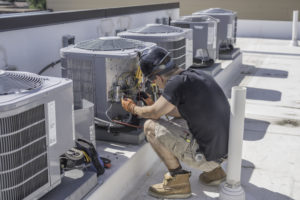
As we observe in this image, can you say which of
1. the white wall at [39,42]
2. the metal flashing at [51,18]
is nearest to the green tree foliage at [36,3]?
the metal flashing at [51,18]

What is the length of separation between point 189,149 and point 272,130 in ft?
7.64

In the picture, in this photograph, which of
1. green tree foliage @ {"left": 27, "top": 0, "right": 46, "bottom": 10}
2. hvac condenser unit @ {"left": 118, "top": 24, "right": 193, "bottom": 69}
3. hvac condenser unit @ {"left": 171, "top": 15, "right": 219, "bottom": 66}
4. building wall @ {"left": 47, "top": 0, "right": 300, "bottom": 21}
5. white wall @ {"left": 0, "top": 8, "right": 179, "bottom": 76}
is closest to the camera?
white wall @ {"left": 0, "top": 8, "right": 179, "bottom": 76}

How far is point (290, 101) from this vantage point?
6914mm

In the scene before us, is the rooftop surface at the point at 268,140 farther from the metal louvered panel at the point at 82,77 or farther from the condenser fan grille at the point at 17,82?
the condenser fan grille at the point at 17,82

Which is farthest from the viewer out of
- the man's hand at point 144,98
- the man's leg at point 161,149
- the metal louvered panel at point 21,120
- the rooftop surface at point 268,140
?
the man's hand at point 144,98

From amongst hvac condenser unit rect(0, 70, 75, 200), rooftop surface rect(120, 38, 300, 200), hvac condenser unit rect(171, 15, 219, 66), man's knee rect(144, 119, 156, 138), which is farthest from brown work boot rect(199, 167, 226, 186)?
hvac condenser unit rect(171, 15, 219, 66)

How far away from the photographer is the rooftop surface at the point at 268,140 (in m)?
3.84

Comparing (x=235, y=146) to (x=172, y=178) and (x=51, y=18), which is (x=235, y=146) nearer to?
(x=172, y=178)

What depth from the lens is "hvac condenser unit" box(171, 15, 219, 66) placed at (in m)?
7.32

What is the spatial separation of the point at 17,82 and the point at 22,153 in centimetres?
48

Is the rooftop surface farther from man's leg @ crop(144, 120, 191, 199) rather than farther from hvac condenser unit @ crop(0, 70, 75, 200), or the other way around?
hvac condenser unit @ crop(0, 70, 75, 200)

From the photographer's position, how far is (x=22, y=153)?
2447mm

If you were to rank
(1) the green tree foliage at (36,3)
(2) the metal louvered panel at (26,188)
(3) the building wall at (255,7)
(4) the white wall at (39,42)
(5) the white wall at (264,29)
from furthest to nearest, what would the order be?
(1) the green tree foliage at (36,3) < (3) the building wall at (255,7) < (5) the white wall at (264,29) < (4) the white wall at (39,42) < (2) the metal louvered panel at (26,188)

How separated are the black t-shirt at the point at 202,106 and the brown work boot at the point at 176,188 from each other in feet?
1.15
